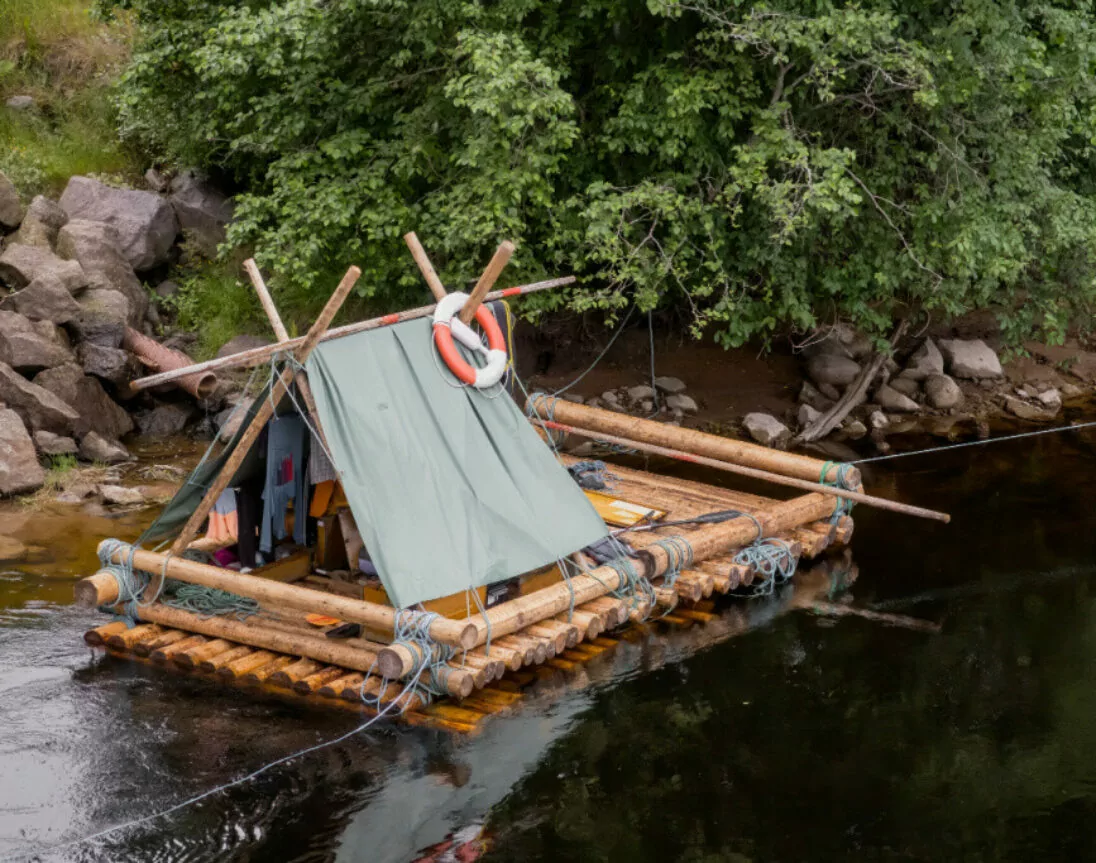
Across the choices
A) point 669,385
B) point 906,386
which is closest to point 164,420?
point 669,385

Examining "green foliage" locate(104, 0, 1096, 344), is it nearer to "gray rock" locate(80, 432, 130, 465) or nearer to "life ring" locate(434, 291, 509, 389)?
"gray rock" locate(80, 432, 130, 465)

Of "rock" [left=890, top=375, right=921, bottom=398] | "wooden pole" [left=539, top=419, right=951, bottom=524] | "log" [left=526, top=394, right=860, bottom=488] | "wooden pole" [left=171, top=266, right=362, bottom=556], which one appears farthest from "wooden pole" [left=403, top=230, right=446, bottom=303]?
"rock" [left=890, top=375, right=921, bottom=398]

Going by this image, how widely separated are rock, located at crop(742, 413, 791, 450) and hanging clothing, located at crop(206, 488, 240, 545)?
25.2ft

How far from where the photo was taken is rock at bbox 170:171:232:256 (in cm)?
1767

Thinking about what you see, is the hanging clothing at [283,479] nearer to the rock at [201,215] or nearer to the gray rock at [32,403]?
the gray rock at [32,403]

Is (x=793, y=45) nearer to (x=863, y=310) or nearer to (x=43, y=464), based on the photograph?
(x=863, y=310)

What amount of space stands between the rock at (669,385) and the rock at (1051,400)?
4.93 m

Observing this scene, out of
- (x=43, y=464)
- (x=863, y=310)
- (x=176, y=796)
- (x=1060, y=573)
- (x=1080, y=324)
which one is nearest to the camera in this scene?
(x=176, y=796)

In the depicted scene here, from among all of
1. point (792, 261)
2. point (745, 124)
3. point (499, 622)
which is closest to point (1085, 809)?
point (499, 622)

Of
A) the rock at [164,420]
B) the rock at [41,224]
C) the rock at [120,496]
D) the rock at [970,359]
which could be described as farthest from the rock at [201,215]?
the rock at [970,359]

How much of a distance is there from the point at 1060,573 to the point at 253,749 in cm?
Result: 769

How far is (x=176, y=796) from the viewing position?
7.83 m

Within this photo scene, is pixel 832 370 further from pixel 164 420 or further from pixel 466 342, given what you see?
pixel 466 342

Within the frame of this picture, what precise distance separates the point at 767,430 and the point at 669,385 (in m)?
1.61
